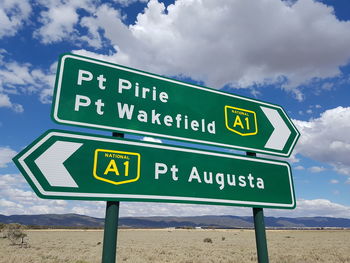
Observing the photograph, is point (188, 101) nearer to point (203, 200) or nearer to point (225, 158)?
point (225, 158)

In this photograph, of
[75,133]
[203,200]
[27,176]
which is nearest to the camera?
[27,176]

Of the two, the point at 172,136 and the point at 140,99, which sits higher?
the point at 140,99

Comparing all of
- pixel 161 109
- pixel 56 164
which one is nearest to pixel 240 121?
pixel 161 109

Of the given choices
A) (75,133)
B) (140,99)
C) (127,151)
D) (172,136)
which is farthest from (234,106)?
(75,133)

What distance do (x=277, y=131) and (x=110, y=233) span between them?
3059 mm

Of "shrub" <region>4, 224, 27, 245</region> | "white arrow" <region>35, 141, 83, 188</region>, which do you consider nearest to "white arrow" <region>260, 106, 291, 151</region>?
"white arrow" <region>35, 141, 83, 188</region>

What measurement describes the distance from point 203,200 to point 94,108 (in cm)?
168

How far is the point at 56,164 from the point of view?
2650 millimetres

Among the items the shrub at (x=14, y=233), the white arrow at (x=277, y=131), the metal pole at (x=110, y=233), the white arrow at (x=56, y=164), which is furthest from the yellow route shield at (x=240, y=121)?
the shrub at (x=14, y=233)

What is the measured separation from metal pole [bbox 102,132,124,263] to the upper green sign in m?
0.87

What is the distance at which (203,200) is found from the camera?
3281mm

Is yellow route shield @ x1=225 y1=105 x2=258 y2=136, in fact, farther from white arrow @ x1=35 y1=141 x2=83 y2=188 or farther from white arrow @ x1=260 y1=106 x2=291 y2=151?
white arrow @ x1=35 y1=141 x2=83 y2=188

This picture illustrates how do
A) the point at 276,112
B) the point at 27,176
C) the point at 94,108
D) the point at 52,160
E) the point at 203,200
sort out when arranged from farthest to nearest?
the point at 276,112, the point at 203,200, the point at 94,108, the point at 52,160, the point at 27,176

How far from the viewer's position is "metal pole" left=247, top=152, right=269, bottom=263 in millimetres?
3619
